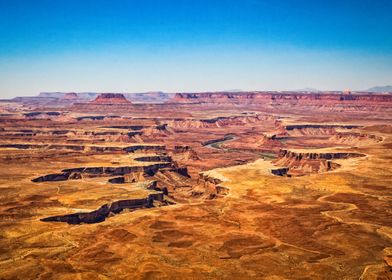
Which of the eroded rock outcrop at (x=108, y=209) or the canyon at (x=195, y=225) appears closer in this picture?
the canyon at (x=195, y=225)

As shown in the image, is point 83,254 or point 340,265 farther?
point 83,254

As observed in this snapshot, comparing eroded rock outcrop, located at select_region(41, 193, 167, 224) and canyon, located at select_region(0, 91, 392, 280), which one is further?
eroded rock outcrop, located at select_region(41, 193, 167, 224)

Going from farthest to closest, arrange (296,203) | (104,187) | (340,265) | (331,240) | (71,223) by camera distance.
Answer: (104,187) → (296,203) → (71,223) → (331,240) → (340,265)

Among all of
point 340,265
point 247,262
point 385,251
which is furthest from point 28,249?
point 385,251

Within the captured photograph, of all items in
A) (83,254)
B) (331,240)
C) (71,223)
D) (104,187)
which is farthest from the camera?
(104,187)

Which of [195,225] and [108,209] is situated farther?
[108,209]

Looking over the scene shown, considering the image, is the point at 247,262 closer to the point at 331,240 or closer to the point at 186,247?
the point at 186,247

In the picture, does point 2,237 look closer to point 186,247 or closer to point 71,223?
point 71,223

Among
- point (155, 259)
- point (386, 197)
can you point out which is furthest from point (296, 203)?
point (155, 259)

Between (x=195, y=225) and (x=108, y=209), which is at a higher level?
(x=195, y=225)
